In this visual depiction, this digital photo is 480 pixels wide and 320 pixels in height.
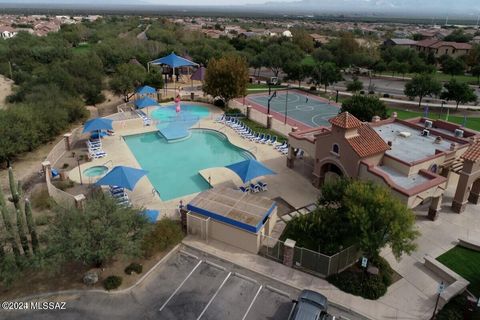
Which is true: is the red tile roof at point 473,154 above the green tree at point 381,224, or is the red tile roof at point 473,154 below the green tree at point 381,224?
above

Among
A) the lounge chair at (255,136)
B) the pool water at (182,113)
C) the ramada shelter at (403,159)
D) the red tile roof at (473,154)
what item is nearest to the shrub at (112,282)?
the ramada shelter at (403,159)

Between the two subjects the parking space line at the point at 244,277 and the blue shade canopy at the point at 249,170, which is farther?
the blue shade canopy at the point at 249,170

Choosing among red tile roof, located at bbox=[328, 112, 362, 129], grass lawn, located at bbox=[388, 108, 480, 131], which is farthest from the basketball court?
red tile roof, located at bbox=[328, 112, 362, 129]

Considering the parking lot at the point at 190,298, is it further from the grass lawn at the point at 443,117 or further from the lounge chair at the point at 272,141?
the grass lawn at the point at 443,117

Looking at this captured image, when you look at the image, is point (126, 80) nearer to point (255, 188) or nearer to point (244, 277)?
point (255, 188)

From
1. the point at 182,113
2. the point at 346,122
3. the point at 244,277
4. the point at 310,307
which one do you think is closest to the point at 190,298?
the point at 244,277
